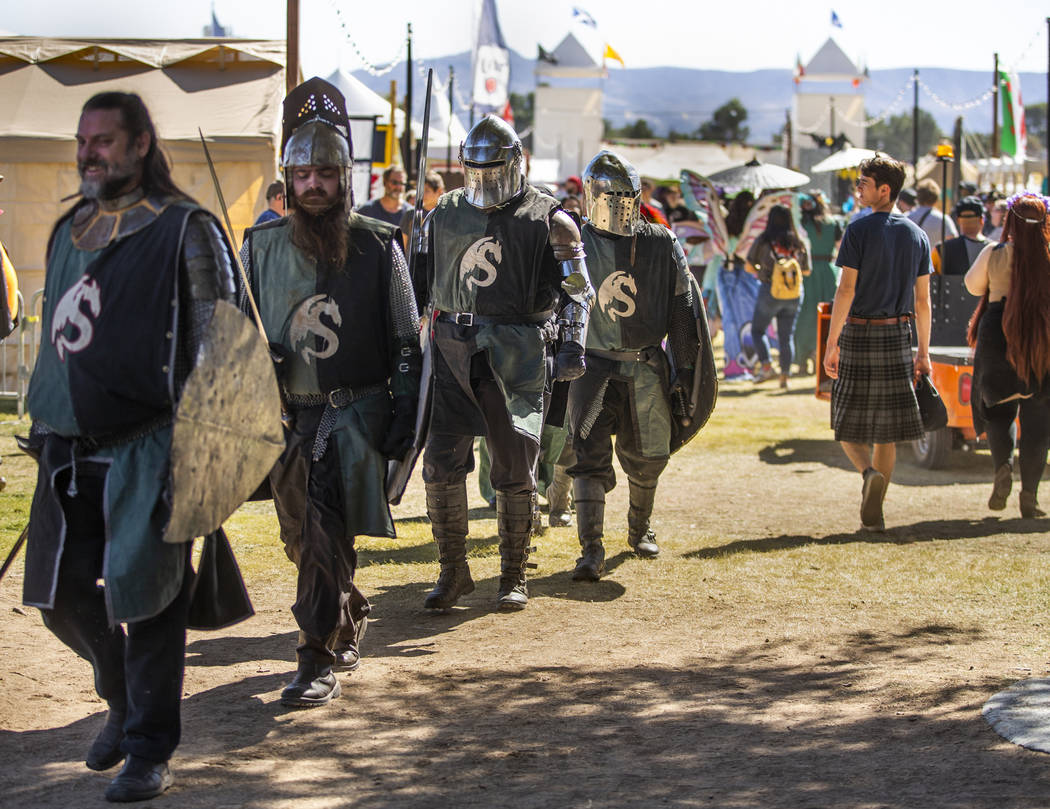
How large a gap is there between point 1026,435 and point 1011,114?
830 inches

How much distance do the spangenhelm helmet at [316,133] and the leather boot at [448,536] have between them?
1702 mm

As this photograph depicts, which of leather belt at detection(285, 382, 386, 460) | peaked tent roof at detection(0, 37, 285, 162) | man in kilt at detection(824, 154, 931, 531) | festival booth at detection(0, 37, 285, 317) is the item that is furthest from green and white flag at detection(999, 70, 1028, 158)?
leather belt at detection(285, 382, 386, 460)

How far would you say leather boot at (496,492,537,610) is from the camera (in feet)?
20.1

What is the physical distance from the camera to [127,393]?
373 centimetres

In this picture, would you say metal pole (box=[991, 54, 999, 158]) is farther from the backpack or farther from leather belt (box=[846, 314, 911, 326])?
leather belt (box=[846, 314, 911, 326])

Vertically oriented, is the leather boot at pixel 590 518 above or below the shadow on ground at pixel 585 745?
above

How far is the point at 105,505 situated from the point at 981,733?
2.64m

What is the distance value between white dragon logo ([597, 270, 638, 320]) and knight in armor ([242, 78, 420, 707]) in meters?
2.09

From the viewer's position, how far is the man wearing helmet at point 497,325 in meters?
5.91

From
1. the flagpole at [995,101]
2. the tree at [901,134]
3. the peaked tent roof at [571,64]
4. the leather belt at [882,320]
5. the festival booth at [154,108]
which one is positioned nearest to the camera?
the leather belt at [882,320]

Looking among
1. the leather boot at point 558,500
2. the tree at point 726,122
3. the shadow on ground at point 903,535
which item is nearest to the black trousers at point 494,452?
the shadow on ground at point 903,535

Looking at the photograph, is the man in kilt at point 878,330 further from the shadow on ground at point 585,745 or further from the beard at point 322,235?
the beard at point 322,235

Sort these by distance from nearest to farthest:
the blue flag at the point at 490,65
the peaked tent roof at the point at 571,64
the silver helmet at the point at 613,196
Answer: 1. the silver helmet at the point at 613,196
2. the blue flag at the point at 490,65
3. the peaked tent roof at the point at 571,64

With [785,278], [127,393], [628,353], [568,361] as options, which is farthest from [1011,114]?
[127,393]
